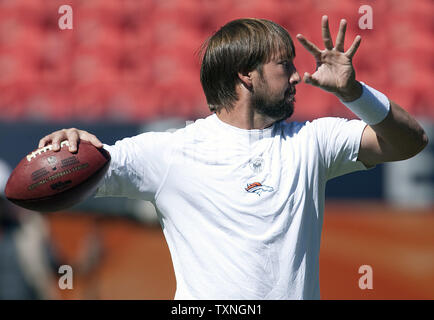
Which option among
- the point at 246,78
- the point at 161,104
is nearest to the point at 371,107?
the point at 246,78

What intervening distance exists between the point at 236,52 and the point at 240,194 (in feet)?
1.69

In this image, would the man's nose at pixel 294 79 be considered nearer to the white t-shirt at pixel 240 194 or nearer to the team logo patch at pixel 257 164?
the white t-shirt at pixel 240 194

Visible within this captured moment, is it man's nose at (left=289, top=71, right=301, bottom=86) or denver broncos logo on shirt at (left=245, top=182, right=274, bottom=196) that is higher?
man's nose at (left=289, top=71, right=301, bottom=86)

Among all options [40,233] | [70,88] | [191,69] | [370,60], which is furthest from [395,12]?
[40,233]

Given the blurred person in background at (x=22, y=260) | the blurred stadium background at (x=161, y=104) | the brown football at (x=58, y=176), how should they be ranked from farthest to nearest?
the blurred stadium background at (x=161, y=104), the blurred person in background at (x=22, y=260), the brown football at (x=58, y=176)

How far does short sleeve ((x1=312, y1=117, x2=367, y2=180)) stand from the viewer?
220 centimetres

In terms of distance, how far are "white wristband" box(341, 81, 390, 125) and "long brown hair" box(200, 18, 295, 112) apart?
0.29 meters

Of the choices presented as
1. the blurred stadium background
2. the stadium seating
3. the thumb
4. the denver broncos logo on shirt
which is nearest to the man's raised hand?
the thumb

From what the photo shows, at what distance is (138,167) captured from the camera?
7.08ft

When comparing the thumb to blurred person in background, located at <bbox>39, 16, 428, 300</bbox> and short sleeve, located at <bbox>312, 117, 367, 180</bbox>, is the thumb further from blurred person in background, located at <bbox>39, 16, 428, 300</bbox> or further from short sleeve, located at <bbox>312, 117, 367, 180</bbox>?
short sleeve, located at <bbox>312, 117, 367, 180</bbox>

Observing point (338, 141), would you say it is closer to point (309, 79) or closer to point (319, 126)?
point (319, 126)

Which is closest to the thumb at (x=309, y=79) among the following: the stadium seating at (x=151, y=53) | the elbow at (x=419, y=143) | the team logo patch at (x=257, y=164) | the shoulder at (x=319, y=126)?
the shoulder at (x=319, y=126)

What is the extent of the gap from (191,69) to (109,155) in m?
3.79

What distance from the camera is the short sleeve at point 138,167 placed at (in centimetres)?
216
